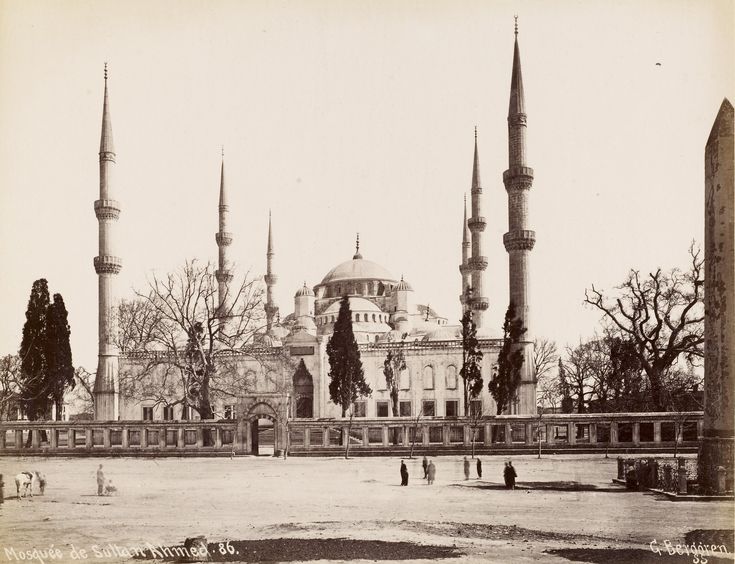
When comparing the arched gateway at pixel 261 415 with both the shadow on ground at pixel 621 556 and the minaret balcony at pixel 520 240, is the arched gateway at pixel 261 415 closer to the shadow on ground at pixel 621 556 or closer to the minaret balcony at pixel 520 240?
the minaret balcony at pixel 520 240

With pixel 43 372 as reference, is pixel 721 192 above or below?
above

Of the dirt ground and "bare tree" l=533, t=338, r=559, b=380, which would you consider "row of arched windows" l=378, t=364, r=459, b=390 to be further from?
the dirt ground

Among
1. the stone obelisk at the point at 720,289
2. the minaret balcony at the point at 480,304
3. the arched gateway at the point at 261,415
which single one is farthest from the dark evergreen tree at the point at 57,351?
the minaret balcony at the point at 480,304

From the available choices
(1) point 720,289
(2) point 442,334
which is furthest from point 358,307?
(1) point 720,289

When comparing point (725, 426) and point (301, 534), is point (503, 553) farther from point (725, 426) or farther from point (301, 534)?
point (725, 426)

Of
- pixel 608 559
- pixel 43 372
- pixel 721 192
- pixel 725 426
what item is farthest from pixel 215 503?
pixel 43 372

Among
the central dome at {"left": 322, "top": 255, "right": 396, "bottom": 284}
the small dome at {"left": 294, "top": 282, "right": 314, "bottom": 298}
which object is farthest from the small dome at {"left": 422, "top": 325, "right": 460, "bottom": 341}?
the central dome at {"left": 322, "top": 255, "right": 396, "bottom": 284}

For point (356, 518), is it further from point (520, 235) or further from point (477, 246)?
point (477, 246)
